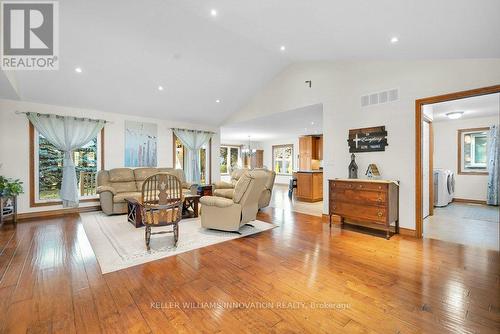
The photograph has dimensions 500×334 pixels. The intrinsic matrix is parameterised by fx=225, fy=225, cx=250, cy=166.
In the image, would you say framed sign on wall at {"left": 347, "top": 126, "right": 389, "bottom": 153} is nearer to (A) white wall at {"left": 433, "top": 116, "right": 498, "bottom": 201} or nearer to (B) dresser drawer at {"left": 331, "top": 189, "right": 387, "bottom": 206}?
(B) dresser drawer at {"left": 331, "top": 189, "right": 387, "bottom": 206}

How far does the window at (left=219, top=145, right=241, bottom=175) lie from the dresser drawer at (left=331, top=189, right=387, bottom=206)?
7565 mm

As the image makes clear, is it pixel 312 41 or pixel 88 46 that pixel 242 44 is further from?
pixel 88 46

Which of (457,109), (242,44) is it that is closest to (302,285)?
(242,44)

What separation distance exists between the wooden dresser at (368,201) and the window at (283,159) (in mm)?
6991

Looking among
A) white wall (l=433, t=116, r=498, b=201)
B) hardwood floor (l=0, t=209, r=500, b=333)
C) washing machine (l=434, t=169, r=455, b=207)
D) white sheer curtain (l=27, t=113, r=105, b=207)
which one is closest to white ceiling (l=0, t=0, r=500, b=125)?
white sheer curtain (l=27, t=113, r=105, b=207)

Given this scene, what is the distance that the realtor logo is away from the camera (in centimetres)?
294

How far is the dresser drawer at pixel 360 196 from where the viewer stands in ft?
11.3

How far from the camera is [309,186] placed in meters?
6.78

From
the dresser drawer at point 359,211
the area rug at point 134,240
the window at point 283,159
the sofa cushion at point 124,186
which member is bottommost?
the area rug at point 134,240

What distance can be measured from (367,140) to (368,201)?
1133 millimetres

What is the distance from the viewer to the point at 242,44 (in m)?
4.32

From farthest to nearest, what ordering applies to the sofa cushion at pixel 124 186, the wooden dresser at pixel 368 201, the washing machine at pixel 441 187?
1. the washing machine at pixel 441 187
2. the sofa cushion at pixel 124 186
3. the wooden dresser at pixel 368 201

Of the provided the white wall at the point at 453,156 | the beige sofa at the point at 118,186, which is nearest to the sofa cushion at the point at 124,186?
the beige sofa at the point at 118,186

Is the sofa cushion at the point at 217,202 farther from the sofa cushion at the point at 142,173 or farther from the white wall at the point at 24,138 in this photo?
the white wall at the point at 24,138
